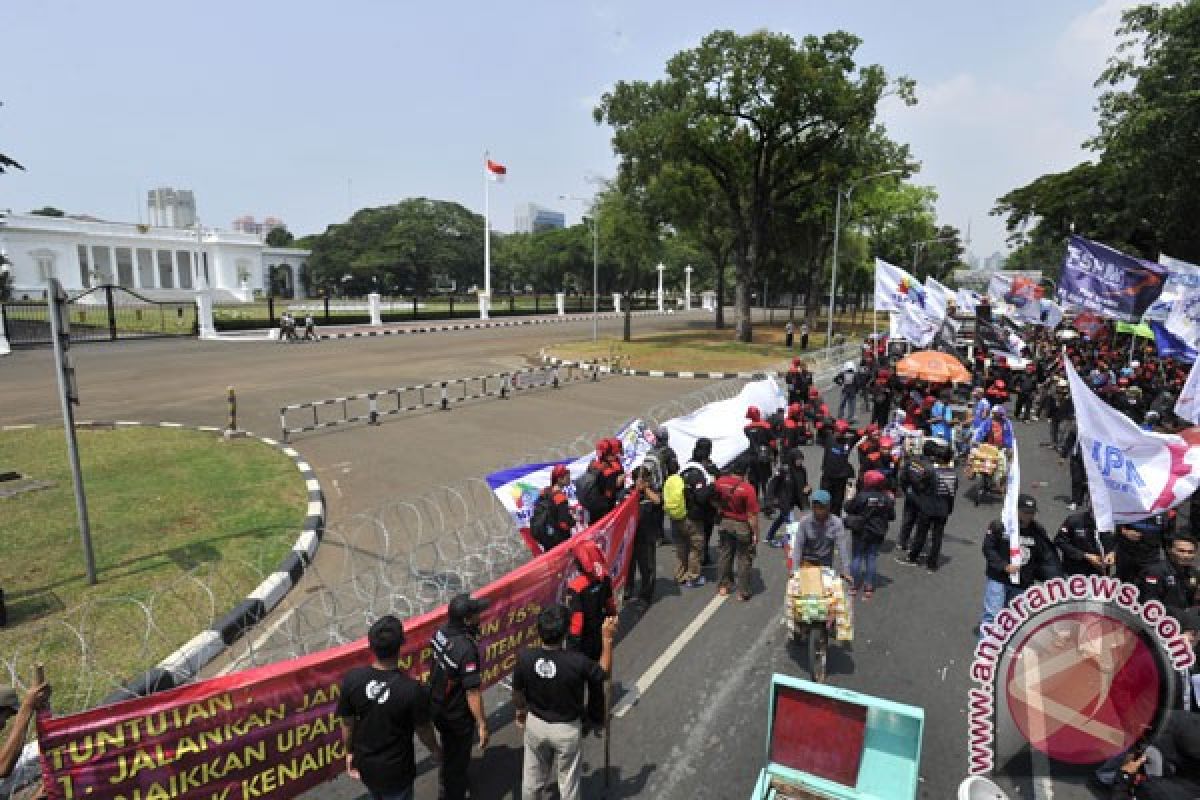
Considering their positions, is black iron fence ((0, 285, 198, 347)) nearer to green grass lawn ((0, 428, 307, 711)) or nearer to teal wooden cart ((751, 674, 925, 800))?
green grass lawn ((0, 428, 307, 711))

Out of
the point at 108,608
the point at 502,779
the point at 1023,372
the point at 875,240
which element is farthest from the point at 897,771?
the point at 875,240

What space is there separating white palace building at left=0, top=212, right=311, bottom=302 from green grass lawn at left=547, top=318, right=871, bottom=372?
37348mm

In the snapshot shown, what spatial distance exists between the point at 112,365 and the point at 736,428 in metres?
23.6

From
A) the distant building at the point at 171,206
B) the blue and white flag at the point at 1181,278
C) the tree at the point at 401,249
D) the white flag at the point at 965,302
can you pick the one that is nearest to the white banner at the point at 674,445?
the blue and white flag at the point at 1181,278

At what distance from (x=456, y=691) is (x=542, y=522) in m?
2.66

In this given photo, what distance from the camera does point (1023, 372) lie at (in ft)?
Answer: 59.5

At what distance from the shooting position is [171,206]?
148 m

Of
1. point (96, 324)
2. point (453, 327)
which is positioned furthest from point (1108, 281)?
point (96, 324)

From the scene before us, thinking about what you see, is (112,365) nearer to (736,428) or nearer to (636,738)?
(736,428)

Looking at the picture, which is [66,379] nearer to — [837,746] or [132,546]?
[132,546]

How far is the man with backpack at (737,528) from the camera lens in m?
7.01

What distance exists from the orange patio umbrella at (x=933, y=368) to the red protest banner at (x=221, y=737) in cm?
1249

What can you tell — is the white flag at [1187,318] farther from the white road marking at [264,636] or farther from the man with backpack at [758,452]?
the white road marking at [264,636]

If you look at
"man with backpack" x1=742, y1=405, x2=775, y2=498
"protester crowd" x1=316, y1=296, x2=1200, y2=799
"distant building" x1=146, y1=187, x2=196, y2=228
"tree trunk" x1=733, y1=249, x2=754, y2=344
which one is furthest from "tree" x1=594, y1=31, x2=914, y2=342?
"distant building" x1=146, y1=187, x2=196, y2=228
